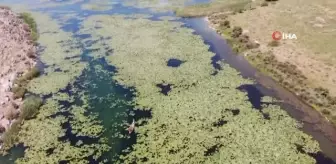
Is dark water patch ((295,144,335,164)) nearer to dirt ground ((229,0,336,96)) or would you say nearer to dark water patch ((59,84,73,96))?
dirt ground ((229,0,336,96))

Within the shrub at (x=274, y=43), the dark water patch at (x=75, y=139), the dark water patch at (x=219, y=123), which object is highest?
the shrub at (x=274, y=43)

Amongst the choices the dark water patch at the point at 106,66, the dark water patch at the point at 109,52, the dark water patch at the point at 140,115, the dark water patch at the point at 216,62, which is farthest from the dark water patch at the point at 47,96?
the dark water patch at the point at 216,62

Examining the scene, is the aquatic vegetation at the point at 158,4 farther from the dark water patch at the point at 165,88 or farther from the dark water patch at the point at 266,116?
the dark water patch at the point at 266,116

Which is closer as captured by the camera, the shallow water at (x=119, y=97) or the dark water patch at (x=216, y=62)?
the shallow water at (x=119, y=97)

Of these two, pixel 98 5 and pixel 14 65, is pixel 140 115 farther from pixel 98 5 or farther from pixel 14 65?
pixel 98 5

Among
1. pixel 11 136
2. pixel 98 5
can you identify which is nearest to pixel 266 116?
pixel 11 136

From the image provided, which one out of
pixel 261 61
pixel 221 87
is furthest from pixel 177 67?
pixel 261 61

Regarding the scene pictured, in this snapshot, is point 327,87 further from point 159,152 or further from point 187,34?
point 187,34

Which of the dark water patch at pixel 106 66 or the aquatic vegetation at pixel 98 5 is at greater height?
the aquatic vegetation at pixel 98 5
